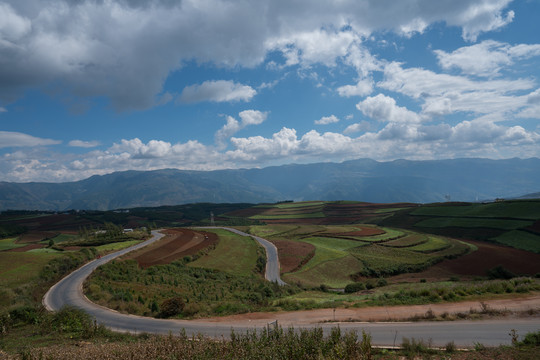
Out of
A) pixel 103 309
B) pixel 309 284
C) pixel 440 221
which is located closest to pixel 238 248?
pixel 309 284

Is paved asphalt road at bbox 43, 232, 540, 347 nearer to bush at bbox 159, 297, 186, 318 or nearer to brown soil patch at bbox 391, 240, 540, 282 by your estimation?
bush at bbox 159, 297, 186, 318

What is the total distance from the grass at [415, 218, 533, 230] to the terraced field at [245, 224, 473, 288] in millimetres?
20323

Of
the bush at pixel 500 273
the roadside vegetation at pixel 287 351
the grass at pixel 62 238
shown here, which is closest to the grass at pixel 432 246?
the bush at pixel 500 273

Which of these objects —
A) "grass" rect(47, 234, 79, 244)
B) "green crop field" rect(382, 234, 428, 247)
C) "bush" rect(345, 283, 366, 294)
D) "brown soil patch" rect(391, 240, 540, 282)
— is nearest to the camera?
"bush" rect(345, 283, 366, 294)

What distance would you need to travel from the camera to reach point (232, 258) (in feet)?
182

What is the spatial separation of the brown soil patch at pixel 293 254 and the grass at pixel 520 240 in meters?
47.3

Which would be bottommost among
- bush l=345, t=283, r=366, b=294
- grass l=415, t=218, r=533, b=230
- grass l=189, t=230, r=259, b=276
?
bush l=345, t=283, r=366, b=294

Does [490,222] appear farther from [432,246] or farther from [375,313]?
[375,313]

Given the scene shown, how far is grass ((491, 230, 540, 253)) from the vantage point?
210 ft

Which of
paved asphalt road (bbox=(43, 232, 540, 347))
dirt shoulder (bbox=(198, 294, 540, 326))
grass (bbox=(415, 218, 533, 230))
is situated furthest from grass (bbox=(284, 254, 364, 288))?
grass (bbox=(415, 218, 533, 230))

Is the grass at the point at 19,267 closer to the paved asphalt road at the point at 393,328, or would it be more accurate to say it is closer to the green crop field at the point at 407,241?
the paved asphalt road at the point at 393,328

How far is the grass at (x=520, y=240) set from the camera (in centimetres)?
6397

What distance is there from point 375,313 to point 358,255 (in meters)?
43.5

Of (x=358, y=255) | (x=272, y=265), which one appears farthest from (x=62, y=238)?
(x=358, y=255)
